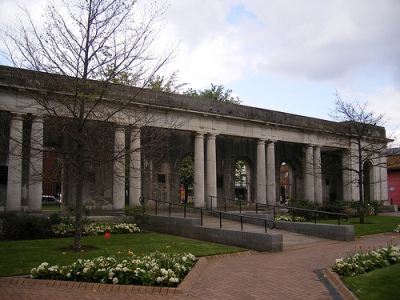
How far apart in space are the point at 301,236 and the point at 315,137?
562 inches

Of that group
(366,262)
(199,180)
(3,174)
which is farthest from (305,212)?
(3,174)

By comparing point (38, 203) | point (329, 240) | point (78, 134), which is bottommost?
point (329, 240)

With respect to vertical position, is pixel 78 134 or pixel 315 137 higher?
pixel 315 137

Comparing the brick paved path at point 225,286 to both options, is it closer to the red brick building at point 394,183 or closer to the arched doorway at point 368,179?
the arched doorway at point 368,179

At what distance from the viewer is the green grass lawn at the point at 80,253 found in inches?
372

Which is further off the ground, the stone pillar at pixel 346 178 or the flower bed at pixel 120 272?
the stone pillar at pixel 346 178

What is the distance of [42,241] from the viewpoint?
43.5ft

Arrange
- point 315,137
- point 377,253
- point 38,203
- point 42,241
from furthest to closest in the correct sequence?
point 315,137
point 38,203
point 42,241
point 377,253

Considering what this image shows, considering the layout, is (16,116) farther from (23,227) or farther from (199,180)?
(199,180)

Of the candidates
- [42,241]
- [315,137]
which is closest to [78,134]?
[42,241]

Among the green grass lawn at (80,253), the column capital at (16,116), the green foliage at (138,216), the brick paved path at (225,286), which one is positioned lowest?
the brick paved path at (225,286)

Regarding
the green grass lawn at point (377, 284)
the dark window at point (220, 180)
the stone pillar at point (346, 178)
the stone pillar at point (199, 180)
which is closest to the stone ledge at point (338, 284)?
the green grass lawn at point (377, 284)

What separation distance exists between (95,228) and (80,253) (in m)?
4.76

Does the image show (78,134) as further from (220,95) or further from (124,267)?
(220,95)
